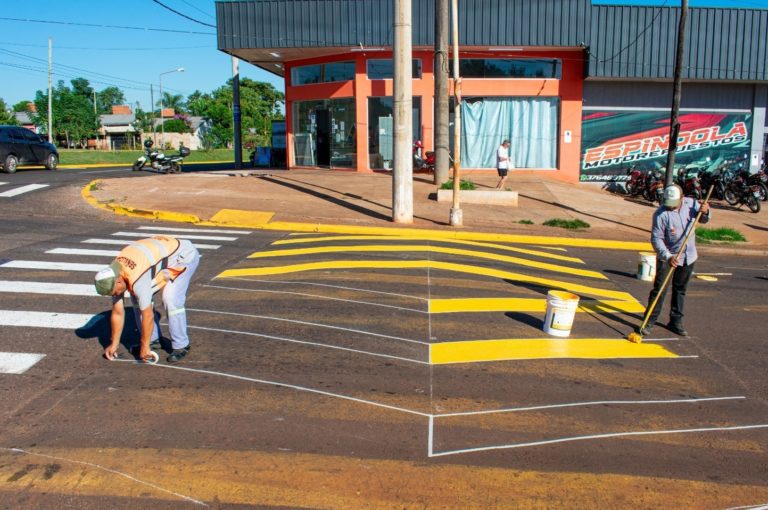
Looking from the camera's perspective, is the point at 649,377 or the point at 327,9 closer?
the point at 649,377

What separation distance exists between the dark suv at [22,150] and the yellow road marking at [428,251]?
1543 cm

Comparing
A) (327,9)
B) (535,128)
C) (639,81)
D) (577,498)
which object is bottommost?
(577,498)

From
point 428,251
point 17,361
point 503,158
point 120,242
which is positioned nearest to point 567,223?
point 503,158

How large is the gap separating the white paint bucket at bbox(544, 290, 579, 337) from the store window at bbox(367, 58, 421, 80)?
19079mm

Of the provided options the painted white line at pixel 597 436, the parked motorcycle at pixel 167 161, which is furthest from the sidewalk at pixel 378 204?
the painted white line at pixel 597 436

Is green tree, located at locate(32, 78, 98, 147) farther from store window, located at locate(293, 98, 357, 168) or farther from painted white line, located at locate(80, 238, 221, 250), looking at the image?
painted white line, located at locate(80, 238, 221, 250)

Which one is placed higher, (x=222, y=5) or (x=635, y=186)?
(x=222, y=5)

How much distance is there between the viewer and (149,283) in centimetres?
643

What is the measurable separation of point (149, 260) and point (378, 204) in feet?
42.8

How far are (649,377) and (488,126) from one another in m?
20.3

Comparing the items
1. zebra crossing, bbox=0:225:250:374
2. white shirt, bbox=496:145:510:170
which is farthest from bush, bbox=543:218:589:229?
zebra crossing, bbox=0:225:250:374

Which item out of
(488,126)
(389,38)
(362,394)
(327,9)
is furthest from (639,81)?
(362,394)

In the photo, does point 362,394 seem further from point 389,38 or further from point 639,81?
point 639,81

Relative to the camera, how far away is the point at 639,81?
85.6 ft
